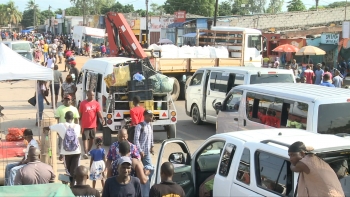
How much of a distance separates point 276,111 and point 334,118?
1.22 m

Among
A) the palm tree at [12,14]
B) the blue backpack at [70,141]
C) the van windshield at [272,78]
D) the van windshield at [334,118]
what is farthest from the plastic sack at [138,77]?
the palm tree at [12,14]

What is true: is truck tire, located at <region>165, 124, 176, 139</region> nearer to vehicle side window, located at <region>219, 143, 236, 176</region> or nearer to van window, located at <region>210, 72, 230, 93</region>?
van window, located at <region>210, 72, 230, 93</region>

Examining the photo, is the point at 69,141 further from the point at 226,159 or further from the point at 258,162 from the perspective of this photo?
the point at 258,162

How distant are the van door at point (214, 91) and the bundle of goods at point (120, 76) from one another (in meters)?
2.97

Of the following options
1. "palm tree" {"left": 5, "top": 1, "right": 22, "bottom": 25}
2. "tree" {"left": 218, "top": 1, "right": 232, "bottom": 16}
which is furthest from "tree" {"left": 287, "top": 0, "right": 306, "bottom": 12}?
"palm tree" {"left": 5, "top": 1, "right": 22, "bottom": 25}

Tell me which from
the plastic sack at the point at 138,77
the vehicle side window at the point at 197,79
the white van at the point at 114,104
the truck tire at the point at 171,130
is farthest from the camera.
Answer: the vehicle side window at the point at 197,79

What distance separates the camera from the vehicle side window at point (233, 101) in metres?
11.1

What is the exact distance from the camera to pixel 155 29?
5803 centimetres

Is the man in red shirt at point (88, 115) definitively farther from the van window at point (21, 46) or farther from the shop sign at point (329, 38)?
the shop sign at point (329, 38)

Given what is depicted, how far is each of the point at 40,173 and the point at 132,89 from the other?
579 centimetres

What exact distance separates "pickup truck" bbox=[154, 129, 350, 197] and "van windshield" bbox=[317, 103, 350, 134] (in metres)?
2.31

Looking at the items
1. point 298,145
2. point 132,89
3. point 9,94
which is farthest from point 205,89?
point 9,94

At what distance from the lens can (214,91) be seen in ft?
47.2

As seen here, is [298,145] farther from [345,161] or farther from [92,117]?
[92,117]
